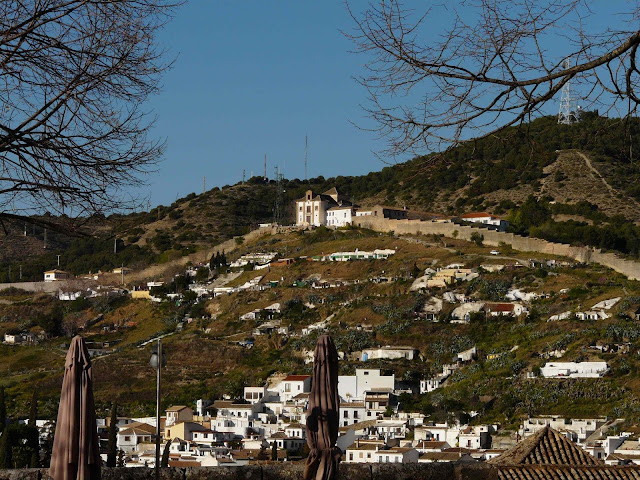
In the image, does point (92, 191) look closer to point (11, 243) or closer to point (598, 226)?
point (11, 243)

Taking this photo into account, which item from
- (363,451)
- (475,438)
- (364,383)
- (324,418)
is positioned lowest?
(364,383)

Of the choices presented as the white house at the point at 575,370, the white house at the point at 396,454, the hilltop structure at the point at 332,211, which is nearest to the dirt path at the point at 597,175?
the hilltop structure at the point at 332,211

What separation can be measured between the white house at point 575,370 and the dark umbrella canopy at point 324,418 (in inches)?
1984

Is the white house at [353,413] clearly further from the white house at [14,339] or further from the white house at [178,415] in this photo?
the white house at [14,339]

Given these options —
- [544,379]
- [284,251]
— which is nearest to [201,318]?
[284,251]

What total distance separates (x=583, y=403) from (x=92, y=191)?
48956mm

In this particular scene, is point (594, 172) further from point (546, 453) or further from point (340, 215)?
point (546, 453)

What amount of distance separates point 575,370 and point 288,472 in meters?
50.8

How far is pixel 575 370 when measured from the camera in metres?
57.2

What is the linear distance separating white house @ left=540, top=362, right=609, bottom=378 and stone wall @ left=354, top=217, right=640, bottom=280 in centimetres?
1787

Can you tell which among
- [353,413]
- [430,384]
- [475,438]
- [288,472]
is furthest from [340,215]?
[288,472]

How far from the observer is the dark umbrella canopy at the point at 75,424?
696 centimetres

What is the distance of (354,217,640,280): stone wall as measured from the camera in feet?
249

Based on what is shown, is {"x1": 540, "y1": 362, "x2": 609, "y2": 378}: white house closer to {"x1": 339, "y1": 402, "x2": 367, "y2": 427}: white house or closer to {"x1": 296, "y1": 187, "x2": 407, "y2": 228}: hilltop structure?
{"x1": 339, "y1": 402, "x2": 367, "y2": 427}: white house
